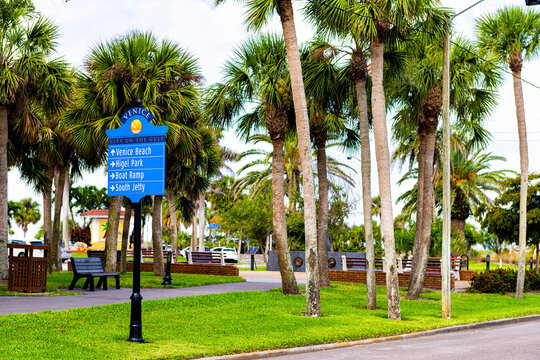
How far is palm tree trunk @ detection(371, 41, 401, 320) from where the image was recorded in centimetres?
1538

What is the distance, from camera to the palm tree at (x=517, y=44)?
22922 millimetres

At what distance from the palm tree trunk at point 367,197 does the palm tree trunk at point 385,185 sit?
139 cm

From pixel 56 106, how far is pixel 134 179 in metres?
12.6

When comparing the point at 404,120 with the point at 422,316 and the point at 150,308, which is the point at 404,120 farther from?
the point at 150,308

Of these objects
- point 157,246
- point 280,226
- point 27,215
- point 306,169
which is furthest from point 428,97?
point 27,215

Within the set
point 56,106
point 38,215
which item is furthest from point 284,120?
point 38,215

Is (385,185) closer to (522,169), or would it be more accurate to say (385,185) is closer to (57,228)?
(522,169)

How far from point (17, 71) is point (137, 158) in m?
11.0

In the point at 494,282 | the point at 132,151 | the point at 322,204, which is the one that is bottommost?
the point at 494,282

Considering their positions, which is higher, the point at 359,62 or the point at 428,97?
the point at 359,62

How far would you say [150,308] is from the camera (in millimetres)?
14625

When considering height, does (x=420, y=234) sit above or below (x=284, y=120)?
below

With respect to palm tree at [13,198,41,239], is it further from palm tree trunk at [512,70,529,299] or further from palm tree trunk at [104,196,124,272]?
palm tree trunk at [512,70,529,299]

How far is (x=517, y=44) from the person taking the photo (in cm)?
2294
